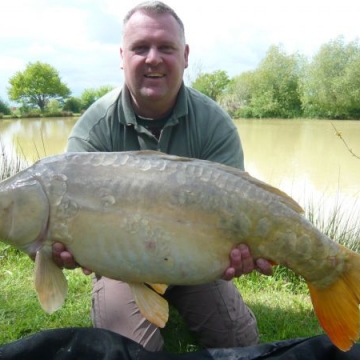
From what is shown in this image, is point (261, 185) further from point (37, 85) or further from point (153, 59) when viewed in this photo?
point (37, 85)

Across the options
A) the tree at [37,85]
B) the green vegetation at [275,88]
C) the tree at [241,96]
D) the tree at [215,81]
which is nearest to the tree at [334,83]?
the green vegetation at [275,88]

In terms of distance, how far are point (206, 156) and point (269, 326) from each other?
75cm

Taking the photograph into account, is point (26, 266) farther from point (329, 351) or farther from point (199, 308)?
point (329, 351)

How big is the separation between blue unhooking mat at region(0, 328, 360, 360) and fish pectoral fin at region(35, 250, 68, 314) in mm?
223

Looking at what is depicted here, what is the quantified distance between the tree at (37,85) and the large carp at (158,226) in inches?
1599

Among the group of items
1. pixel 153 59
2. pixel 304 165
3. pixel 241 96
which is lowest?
pixel 241 96

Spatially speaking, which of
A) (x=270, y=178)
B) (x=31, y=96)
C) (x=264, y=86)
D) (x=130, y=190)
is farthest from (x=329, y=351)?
(x=31, y=96)

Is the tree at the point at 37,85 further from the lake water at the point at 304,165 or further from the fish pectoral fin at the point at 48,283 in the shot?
the fish pectoral fin at the point at 48,283

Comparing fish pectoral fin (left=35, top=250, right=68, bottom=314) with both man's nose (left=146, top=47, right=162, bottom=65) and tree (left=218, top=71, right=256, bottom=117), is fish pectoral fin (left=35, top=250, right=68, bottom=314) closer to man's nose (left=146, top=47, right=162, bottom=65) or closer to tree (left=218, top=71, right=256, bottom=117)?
man's nose (left=146, top=47, right=162, bottom=65)

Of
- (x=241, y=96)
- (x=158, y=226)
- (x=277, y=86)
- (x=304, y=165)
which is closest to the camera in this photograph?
(x=158, y=226)

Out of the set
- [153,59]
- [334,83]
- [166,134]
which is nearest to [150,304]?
[166,134]

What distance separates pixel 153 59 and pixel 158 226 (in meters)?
0.79

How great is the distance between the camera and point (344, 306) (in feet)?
4.32

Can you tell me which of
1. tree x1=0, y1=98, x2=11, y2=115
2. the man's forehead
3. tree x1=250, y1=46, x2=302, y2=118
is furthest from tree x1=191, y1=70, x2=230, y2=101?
the man's forehead
